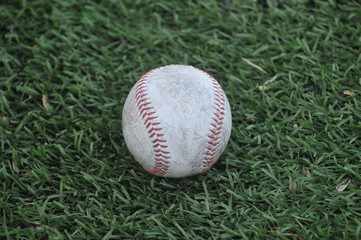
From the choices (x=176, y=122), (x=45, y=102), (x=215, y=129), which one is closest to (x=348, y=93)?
(x=215, y=129)

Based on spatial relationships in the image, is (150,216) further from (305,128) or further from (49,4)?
(49,4)

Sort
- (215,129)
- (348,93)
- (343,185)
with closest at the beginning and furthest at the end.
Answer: (215,129)
(343,185)
(348,93)

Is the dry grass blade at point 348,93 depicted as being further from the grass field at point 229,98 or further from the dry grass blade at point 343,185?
the dry grass blade at point 343,185

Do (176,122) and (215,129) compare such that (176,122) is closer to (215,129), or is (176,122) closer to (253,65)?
(215,129)

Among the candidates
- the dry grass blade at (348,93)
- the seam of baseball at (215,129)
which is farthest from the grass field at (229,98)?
the seam of baseball at (215,129)

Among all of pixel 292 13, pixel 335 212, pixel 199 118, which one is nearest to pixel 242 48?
pixel 292 13

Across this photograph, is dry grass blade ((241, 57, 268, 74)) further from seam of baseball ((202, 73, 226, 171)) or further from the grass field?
seam of baseball ((202, 73, 226, 171))
